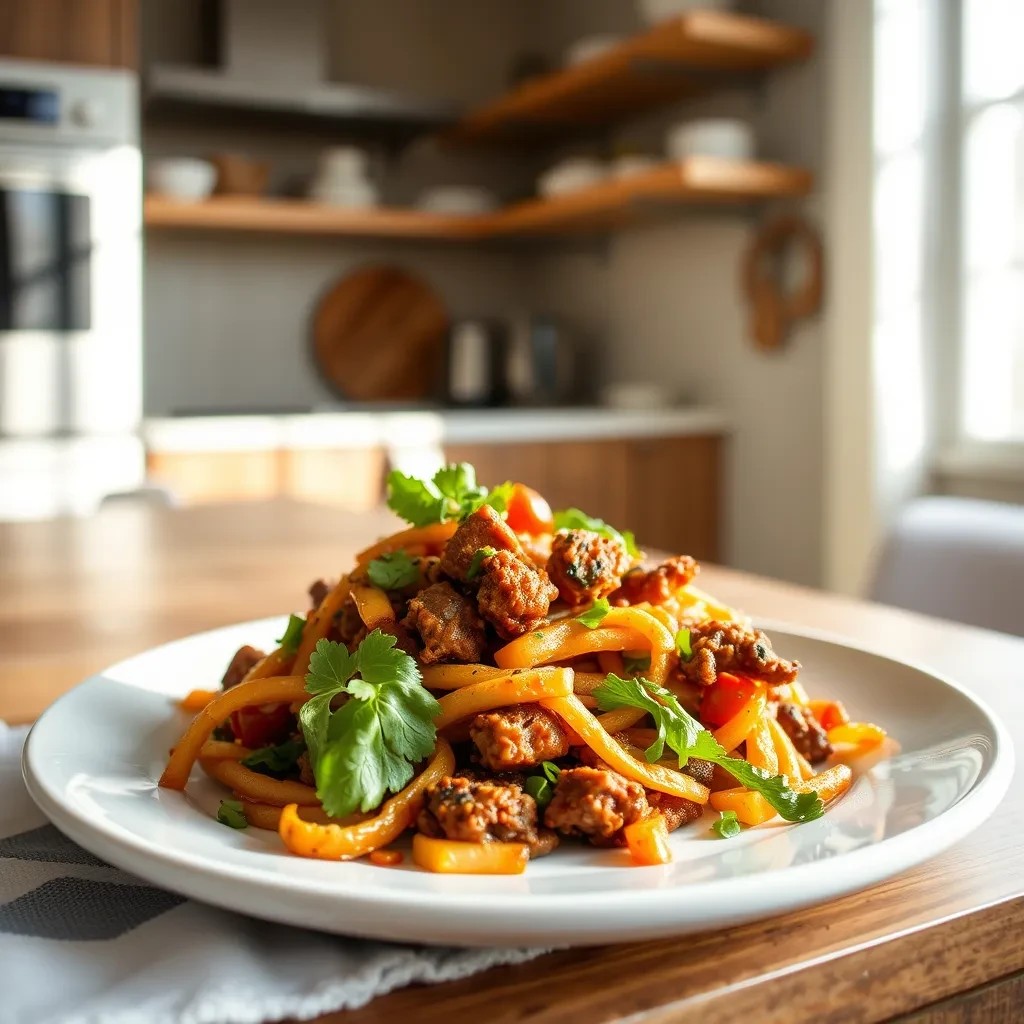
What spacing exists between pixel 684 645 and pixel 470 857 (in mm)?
218

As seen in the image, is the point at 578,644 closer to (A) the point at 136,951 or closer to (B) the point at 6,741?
(A) the point at 136,951

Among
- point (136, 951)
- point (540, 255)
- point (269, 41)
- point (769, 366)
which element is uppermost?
point (269, 41)

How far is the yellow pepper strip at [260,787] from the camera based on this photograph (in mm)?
637

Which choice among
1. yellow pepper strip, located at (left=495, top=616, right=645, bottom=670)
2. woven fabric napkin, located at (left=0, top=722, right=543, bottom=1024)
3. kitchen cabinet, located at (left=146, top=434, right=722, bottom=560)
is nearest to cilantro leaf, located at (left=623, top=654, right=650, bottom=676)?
yellow pepper strip, located at (left=495, top=616, right=645, bottom=670)

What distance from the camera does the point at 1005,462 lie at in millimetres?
3195

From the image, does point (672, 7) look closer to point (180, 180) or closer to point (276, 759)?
point (180, 180)

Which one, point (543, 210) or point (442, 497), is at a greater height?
point (543, 210)

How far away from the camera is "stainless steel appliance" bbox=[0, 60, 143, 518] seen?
11.1ft

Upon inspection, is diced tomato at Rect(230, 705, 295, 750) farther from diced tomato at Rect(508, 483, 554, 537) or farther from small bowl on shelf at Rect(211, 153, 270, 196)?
small bowl on shelf at Rect(211, 153, 270, 196)

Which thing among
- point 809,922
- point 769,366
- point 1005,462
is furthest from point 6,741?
point 769,366

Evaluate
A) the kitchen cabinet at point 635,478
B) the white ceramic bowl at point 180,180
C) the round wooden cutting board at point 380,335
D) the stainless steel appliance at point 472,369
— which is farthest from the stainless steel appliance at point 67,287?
the stainless steel appliance at point 472,369

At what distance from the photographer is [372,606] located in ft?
2.36

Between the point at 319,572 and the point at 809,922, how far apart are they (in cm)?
104

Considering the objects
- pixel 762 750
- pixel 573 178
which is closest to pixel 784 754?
pixel 762 750
